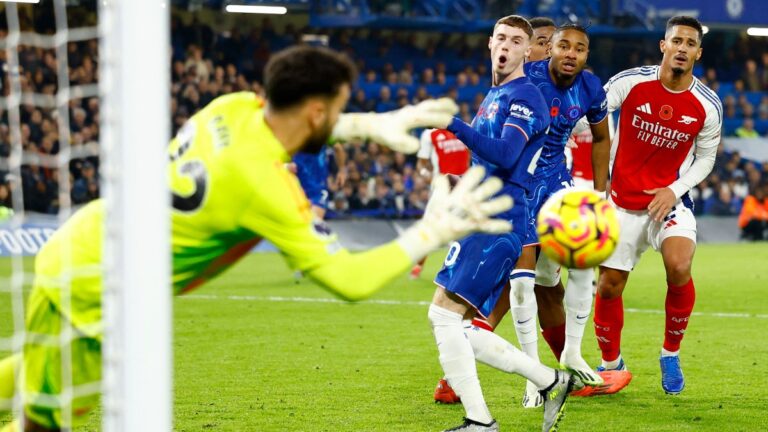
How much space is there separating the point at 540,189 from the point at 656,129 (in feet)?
3.79

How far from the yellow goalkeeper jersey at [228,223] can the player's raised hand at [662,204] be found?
3709 mm

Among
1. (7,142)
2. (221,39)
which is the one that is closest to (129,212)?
(7,142)

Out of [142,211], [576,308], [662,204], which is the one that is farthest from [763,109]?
[142,211]

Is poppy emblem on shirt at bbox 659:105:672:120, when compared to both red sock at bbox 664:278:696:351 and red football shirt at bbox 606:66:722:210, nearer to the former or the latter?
red football shirt at bbox 606:66:722:210

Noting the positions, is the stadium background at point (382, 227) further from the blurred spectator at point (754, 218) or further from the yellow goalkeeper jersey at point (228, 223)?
the blurred spectator at point (754, 218)

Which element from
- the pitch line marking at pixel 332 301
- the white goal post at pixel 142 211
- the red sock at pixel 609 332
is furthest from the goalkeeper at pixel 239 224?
the pitch line marking at pixel 332 301

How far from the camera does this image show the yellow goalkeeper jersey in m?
3.46

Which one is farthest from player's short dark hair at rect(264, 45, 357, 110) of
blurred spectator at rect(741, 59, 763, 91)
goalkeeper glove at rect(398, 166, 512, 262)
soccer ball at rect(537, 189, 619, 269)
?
blurred spectator at rect(741, 59, 763, 91)

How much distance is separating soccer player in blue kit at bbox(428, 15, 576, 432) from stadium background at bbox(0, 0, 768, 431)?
0.52 meters

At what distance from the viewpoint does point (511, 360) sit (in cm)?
534

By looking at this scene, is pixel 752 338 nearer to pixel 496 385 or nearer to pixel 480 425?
pixel 496 385

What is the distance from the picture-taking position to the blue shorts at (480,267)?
5332 mm

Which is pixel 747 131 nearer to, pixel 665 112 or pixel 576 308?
pixel 665 112

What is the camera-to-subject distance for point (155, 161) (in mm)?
2893
